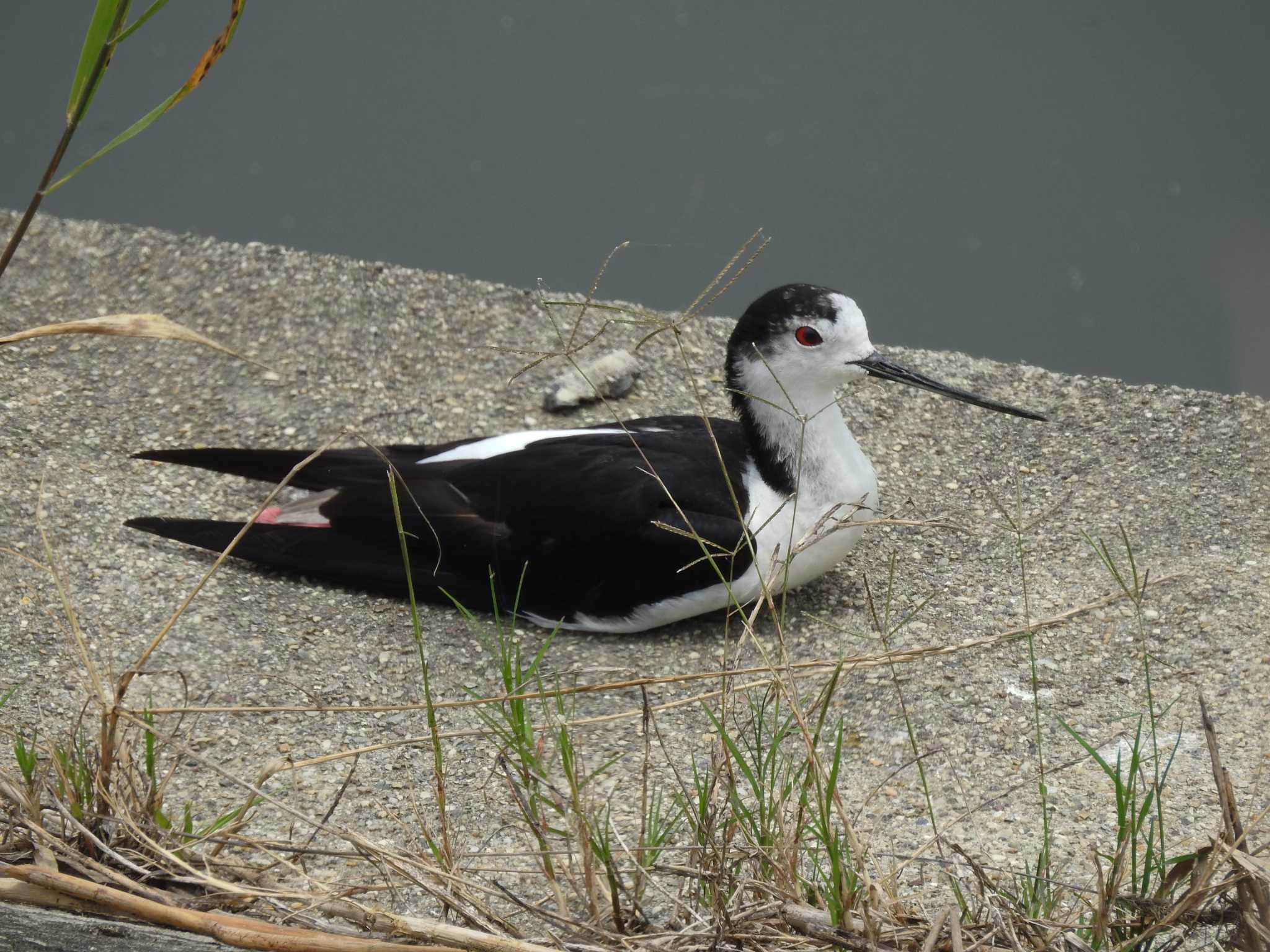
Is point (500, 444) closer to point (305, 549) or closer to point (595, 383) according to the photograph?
point (305, 549)

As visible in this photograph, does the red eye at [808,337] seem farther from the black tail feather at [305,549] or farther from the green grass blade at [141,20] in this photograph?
the green grass blade at [141,20]

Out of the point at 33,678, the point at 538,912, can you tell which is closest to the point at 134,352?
the point at 33,678

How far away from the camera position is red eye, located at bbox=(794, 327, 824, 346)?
2.87 metres

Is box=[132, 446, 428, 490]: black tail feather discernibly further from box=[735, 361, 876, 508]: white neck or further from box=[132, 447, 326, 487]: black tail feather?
box=[735, 361, 876, 508]: white neck

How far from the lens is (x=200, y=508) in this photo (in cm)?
333

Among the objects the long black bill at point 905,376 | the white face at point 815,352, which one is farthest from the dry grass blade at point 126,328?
Result: the long black bill at point 905,376

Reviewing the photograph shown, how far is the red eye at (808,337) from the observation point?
113 inches

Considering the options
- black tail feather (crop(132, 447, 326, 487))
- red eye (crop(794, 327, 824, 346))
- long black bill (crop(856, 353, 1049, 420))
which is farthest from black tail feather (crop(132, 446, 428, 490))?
long black bill (crop(856, 353, 1049, 420))

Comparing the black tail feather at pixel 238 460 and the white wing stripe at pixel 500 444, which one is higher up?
the white wing stripe at pixel 500 444

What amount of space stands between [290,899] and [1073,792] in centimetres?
128

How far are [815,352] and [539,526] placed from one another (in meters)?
0.68

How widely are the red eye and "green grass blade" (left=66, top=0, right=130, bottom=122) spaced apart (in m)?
1.64

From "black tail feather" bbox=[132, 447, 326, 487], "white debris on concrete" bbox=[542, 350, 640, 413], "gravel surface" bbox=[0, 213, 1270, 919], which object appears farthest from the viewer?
"white debris on concrete" bbox=[542, 350, 640, 413]

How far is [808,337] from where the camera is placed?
113 inches
